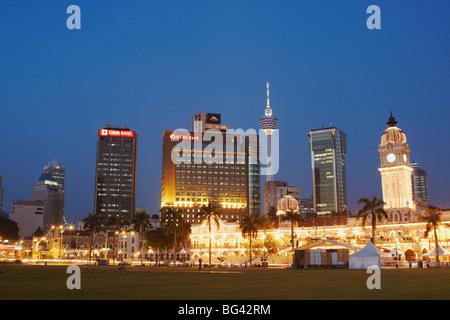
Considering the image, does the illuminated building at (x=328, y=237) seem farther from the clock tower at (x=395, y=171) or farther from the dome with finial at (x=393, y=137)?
the dome with finial at (x=393, y=137)

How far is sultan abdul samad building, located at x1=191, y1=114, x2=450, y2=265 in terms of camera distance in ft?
396

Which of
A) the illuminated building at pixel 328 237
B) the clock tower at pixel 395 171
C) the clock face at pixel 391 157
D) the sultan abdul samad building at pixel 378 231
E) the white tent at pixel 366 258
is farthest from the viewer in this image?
the clock face at pixel 391 157

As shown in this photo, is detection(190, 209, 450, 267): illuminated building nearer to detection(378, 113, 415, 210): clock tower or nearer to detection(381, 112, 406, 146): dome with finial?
detection(378, 113, 415, 210): clock tower

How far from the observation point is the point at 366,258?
67.7m

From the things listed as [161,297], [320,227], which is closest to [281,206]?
[320,227]

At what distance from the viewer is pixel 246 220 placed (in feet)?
383

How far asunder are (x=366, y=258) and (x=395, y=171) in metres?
88.4

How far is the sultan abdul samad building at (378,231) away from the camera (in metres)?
121

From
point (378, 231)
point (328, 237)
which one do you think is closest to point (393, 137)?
point (378, 231)

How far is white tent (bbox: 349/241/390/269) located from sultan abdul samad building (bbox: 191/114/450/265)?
45222 millimetres

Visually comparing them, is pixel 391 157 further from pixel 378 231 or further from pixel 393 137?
pixel 378 231

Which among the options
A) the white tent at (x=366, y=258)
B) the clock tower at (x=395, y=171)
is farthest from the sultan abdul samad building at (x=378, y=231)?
the white tent at (x=366, y=258)
